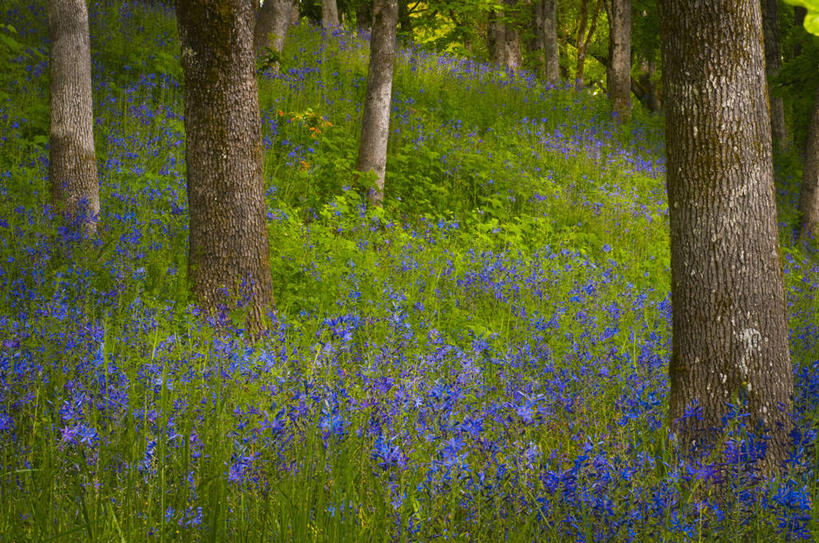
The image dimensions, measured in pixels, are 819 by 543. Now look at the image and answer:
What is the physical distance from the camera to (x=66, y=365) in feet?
11.0

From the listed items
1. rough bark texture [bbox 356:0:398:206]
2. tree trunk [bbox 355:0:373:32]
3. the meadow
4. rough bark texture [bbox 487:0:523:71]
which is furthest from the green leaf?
tree trunk [bbox 355:0:373:32]

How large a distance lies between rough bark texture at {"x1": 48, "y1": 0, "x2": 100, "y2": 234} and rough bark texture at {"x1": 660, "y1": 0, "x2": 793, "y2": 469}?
207 inches

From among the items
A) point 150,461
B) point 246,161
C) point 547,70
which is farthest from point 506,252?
point 547,70

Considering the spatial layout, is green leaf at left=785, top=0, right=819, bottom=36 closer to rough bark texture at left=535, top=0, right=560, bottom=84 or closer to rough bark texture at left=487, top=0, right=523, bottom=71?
rough bark texture at left=535, top=0, right=560, bottom=84

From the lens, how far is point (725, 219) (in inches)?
131

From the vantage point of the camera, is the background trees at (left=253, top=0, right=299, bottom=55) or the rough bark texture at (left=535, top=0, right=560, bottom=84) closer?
the background trees at (left=253, top=0, right=299, bottom=55)

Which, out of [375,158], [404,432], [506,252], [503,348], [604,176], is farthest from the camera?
[604,176]

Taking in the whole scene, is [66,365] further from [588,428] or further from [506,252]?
[506,252]

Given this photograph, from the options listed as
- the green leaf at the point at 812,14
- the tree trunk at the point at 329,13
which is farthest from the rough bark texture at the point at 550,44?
the green leaf at the point at 812,14

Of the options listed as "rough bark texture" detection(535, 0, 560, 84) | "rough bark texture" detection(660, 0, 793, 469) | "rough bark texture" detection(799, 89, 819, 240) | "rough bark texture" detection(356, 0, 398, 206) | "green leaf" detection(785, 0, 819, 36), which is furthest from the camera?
"rough bark texture" detection(535, 0, 560, 84)

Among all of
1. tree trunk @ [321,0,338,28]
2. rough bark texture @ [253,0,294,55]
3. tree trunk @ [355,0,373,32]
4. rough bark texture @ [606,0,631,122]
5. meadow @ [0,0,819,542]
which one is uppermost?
tree trunk @ [355,0,373,32]

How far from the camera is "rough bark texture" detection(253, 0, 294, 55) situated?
38.2 feet

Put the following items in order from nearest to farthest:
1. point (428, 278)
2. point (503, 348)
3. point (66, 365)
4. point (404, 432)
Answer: point (404, 432) < point (66, 365) < point (503, 348) < point (428, 278)

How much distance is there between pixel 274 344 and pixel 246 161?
5.43 feet
